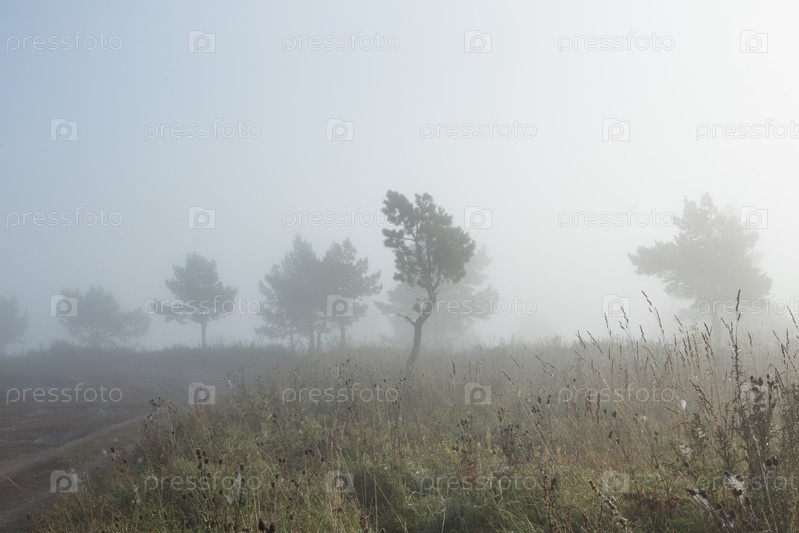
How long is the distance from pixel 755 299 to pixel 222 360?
1229 inches

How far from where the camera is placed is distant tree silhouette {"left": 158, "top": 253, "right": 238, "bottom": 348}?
137 feet

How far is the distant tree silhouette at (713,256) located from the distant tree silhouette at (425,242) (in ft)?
51.5

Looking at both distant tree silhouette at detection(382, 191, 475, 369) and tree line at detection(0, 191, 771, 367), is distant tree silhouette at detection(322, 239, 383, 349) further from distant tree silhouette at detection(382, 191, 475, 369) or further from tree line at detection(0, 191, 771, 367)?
distant tree silhouette at detection(382, 191, 475, 369)

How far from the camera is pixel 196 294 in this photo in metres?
41.8

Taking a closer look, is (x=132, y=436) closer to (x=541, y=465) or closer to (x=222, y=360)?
(x=541, y=465)

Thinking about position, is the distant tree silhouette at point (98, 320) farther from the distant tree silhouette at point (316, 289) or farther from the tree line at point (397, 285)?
the distant tree silhouette at point (316, 289)

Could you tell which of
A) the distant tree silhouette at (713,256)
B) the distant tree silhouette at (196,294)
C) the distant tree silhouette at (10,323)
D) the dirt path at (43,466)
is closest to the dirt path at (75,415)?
the dirt path at (43,466)

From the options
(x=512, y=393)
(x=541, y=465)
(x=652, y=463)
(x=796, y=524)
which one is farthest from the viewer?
(x=512, y=393)

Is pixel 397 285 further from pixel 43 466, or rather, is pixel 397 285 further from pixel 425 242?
pixel 43 466

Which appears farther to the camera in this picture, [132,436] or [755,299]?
[755,299]

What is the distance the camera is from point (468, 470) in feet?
15.9

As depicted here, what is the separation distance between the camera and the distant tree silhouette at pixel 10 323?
61.2 m

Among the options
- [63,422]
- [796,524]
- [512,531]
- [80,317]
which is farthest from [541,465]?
[80,317]

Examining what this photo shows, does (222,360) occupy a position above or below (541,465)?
below
